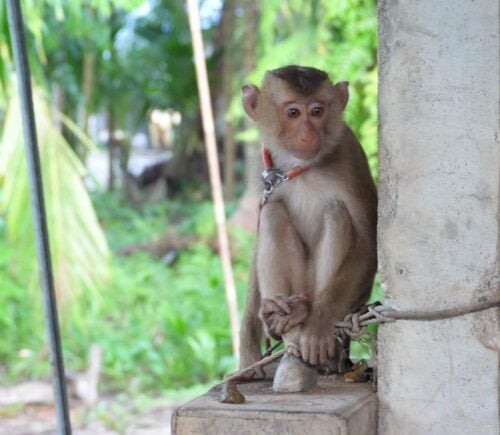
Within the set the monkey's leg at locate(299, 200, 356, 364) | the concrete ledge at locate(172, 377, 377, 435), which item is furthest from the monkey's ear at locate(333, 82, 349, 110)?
the concrete ledge at locate(172, 377, 377, 435)

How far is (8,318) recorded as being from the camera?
320 inches

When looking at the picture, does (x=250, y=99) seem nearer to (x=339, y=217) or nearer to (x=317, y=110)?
(x=317, y=110)

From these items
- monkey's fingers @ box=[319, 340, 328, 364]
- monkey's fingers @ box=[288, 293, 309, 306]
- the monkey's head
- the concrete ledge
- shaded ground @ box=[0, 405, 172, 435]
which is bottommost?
shaded ground @ box=[0, 405, 172, 435]

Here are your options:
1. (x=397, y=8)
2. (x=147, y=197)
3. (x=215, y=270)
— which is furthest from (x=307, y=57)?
(x=147, y=197)

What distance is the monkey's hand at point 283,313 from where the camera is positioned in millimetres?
2500

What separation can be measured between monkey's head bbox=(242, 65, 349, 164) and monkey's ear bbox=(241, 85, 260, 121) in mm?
101

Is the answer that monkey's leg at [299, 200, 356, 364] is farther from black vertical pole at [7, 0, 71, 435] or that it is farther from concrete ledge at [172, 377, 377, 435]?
black vertical pole at [7, 0, 71, 435]

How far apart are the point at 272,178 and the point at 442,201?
2.93ft

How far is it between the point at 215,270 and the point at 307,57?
3.56m

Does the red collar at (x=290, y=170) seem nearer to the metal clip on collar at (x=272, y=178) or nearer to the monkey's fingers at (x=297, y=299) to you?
the metal clip on collar at (x=272, y=178)

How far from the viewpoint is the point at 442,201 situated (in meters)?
2.03

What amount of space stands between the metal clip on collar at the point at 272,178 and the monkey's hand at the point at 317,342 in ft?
1.71

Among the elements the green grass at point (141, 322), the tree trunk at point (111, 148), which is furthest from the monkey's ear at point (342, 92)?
the tree trunk at point (111, 148)

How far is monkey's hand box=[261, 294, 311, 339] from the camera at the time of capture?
Answer: 8.20 ft
